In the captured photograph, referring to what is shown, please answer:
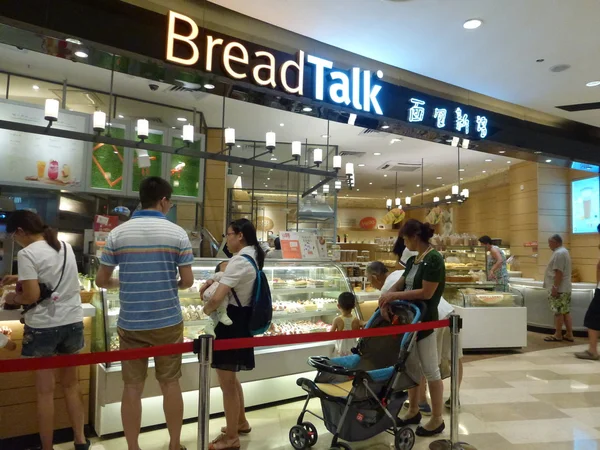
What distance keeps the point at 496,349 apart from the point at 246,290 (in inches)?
196

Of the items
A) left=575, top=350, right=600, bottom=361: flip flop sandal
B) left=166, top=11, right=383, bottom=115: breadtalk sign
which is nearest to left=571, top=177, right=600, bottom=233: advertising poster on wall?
left=575, top=350, right=600, bottom=361: flip flop sandal

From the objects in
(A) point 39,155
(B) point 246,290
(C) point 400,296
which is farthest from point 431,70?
(A) point 39,155

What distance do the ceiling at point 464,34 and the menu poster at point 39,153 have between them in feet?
10.3

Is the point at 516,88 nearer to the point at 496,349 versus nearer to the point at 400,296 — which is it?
the point at 496,349

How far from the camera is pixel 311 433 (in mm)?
2975

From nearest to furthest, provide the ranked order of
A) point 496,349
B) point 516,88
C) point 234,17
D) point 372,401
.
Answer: point 372,401
point 234,17
point 516,88
point 496,349

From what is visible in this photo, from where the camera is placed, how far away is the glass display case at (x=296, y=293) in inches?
155

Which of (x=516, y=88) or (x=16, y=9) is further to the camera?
(x=516, y=88)

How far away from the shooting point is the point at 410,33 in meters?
4.34

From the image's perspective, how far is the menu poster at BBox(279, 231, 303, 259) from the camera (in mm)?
4758

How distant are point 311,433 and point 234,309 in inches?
42.7

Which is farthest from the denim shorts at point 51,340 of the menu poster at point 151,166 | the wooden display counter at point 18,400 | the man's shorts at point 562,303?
the man's shorts at point 562,303

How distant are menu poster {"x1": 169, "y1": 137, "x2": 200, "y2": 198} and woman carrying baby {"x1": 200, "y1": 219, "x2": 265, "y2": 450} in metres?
4.11

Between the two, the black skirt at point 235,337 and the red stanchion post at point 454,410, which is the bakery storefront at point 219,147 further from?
the red stanchion post at point 454,410
